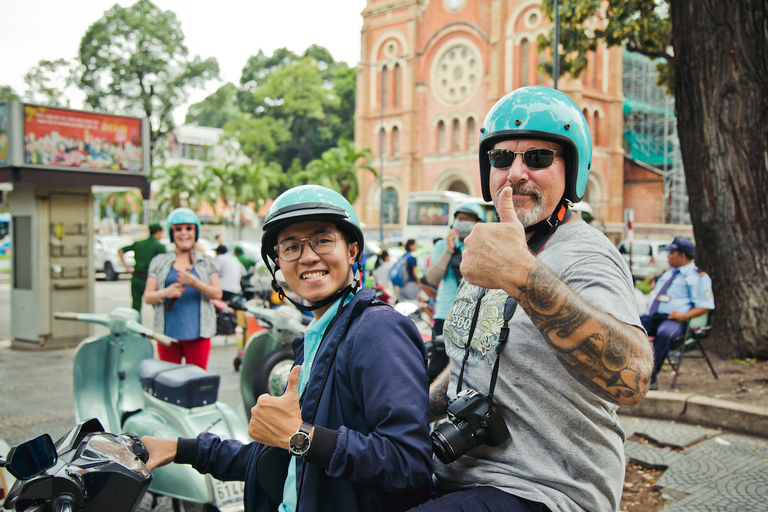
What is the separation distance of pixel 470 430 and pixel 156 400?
2.51 meters

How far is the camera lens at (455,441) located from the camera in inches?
61.4

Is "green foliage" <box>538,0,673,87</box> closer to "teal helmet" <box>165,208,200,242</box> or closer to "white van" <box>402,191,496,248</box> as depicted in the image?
"teal helmet" <box>165,208,200,242</box>

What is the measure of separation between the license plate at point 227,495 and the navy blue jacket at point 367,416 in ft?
5.73

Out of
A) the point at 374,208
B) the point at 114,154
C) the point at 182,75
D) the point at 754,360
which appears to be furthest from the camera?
the point at 374,208

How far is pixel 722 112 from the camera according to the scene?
283 inches

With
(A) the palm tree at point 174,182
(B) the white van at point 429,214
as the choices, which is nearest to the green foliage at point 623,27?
(B) the white van at point 429,214

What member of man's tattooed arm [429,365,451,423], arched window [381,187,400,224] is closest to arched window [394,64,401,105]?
arched window [381,187,400,224]

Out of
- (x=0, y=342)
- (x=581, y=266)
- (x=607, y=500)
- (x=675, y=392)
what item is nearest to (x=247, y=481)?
(x=607, y=500)

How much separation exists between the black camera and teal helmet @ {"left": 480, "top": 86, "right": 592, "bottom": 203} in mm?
658

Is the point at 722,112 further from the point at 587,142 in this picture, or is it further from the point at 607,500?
the point at 607,500

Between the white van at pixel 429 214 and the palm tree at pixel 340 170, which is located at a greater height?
the palm tree at pixel 340 170

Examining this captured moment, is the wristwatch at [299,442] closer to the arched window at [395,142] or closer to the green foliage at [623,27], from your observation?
the green foliage at [623,27]

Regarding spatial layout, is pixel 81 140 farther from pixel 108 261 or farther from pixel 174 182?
pixel 174 182

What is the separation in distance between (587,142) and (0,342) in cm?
1115
